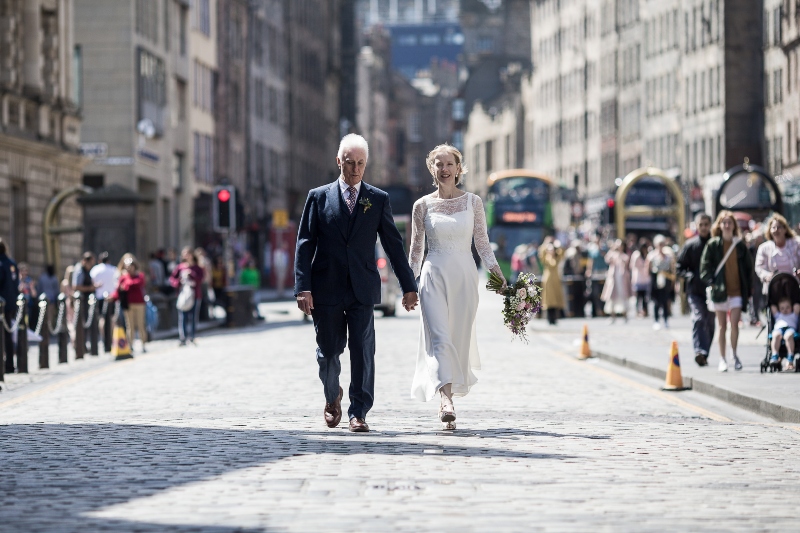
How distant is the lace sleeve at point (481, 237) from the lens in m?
14.8

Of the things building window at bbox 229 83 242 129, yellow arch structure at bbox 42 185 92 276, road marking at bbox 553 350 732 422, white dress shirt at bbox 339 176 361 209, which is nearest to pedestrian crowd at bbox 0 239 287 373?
yellow arch structure at bbox 42 185 92 276

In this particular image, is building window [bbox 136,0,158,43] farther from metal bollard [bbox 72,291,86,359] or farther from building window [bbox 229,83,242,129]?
metal bollard [bbox 72,291,86,359]

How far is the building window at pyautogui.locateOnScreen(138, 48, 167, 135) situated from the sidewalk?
811 inches

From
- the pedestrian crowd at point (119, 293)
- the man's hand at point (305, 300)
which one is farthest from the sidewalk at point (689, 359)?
the pedestrian crowd at point (119, 293)

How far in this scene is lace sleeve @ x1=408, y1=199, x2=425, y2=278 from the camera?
14.7 meters

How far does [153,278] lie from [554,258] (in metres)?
10.4

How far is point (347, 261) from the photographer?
14.1 metres

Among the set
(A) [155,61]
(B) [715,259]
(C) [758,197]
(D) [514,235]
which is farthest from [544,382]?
(D) [514,235]

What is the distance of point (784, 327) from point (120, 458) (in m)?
10.6

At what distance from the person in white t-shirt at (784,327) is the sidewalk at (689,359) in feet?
0.76

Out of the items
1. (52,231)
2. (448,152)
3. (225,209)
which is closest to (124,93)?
(225,209)

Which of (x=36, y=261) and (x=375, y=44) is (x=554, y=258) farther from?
(x=375, y=44)

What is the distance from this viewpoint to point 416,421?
15.9 metres

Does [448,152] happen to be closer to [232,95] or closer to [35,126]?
[35,126]
